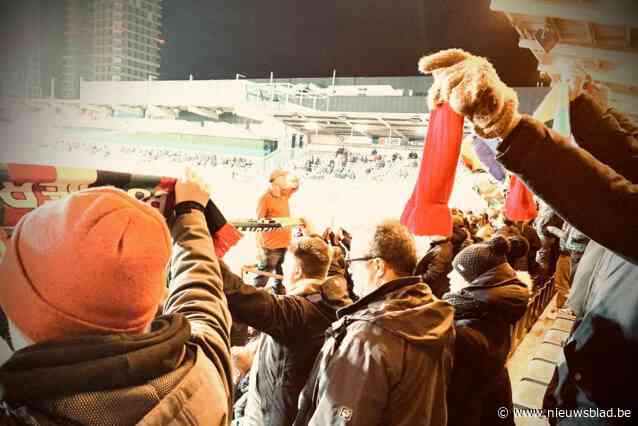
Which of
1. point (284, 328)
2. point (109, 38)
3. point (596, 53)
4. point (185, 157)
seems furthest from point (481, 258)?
point (185, 157)

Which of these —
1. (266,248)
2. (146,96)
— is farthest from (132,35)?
(146,96)

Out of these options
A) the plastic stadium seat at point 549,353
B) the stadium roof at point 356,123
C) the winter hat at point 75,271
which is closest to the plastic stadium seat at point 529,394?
the plastic stadium seat at point 549,353

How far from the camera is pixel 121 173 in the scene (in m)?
1.20

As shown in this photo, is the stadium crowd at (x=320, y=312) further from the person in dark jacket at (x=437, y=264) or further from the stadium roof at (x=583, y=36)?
the stadium roof at (x=583, y=36)

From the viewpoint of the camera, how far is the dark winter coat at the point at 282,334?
171 cm

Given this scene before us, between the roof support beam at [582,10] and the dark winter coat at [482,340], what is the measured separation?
2125 mm

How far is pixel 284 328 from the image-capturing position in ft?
5.84

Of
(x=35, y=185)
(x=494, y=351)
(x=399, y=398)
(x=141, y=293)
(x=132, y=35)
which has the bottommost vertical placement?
(x=494, y=351)

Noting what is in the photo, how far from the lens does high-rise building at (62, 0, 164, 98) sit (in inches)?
362

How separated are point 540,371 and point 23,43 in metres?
6.49

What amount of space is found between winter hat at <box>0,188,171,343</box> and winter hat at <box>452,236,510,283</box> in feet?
6.08

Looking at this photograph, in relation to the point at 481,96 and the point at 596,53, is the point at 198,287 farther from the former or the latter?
the point at 596,53

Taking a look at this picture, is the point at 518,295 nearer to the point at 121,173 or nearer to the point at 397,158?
the point at 121,173

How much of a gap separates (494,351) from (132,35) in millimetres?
15944
